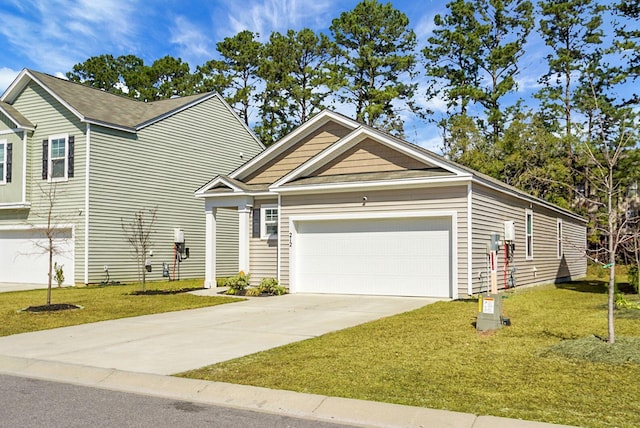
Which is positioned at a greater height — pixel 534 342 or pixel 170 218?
pixel 170 218

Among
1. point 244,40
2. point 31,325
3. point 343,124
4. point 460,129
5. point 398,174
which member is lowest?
point 31,325

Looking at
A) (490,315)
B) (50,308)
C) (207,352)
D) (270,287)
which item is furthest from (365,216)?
(207,352)

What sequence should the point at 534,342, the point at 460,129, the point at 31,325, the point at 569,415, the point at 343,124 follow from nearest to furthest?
the point at 569,415 < the point at 534,342 < the point at 31,325 < the point at 343,124 < the point at 460,129

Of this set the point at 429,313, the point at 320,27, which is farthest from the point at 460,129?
the point at 429,313

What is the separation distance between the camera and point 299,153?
1958 cm

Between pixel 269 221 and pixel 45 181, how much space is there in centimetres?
962

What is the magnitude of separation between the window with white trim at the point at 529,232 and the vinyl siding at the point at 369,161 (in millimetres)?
6076

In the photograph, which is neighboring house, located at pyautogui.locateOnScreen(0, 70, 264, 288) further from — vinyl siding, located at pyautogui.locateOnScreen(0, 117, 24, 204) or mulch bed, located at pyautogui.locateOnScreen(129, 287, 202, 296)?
mulch bed, located at pyautogui.locateOnScreen(129, 287, 202, 296)

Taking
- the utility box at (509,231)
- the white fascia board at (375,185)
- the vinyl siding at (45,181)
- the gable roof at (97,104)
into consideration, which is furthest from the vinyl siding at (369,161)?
the vinyl siding at (45,181)

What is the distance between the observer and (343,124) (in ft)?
62.1

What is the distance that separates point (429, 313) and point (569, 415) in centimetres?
706

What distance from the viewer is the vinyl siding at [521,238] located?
15.7m

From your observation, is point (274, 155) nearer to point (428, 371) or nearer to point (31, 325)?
point (31, 325)

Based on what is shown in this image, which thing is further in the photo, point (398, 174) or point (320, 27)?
point (320, 27)
